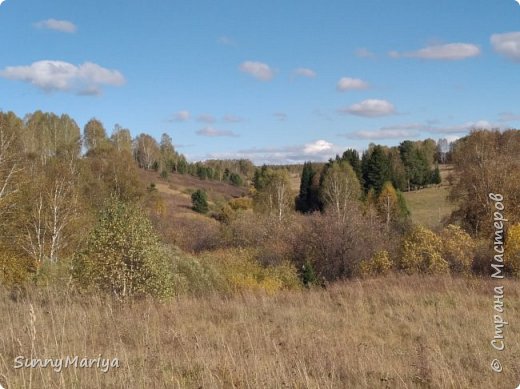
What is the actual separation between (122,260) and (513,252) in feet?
49.1

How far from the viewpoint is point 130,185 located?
4428cm

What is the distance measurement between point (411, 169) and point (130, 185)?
48.1m

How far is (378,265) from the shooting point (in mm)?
22422

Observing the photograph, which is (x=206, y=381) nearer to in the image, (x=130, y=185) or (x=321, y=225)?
(x=321, y=225)

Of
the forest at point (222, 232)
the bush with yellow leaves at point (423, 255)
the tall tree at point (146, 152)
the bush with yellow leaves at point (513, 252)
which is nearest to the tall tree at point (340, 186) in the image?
the forest at point (222, 232)

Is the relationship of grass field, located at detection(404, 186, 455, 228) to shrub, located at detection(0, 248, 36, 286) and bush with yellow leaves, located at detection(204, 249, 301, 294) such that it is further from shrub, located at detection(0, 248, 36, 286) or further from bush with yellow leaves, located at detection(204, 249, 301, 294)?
shrub, located at detection(0, 248, 36, 286)

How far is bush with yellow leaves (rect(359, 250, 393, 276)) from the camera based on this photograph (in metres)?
21.8

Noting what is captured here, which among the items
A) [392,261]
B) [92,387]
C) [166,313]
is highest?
[92,387]

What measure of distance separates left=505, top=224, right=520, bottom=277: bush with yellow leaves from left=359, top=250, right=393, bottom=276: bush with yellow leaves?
17.4ft

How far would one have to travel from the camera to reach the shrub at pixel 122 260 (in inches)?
385

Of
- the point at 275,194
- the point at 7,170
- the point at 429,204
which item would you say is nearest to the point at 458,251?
the point at 7,170

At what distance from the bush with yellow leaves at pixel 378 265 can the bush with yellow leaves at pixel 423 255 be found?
781 millimetres

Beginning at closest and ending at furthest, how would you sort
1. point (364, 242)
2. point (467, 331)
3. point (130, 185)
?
point (467, 331) < point (364, 242) < point (130, 185)

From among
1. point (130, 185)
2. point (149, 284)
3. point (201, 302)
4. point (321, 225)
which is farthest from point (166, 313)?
point (130, 185)
